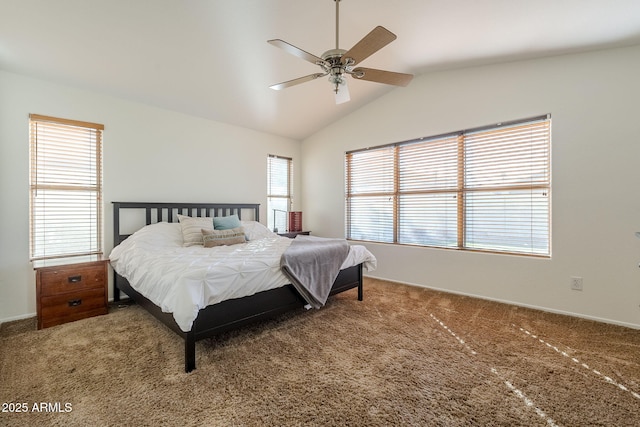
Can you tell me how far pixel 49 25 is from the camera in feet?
7.22

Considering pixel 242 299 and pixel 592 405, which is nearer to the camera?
pixel 592 405

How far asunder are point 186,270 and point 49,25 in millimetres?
2297

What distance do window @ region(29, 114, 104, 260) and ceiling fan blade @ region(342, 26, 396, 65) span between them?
10.1 ft

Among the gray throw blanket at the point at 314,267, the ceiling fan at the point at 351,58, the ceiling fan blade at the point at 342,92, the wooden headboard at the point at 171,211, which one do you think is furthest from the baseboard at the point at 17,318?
the ceiling fan blade at the point at 342,92

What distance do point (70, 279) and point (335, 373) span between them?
2693 millimetres

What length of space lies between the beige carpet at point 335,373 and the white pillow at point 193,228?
91 centimetres

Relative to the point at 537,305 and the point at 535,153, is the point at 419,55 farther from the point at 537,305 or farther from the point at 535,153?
the point at 537,305

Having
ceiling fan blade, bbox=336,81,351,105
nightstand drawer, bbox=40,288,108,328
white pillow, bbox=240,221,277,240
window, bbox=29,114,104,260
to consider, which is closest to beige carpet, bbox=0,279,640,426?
nightstand drawer, bbox=40,288,108,328

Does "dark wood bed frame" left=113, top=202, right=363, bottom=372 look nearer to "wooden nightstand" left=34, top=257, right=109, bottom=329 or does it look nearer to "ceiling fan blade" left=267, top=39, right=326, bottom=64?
"wooden nightstand" left=34, top=257, right=109, bottom=329

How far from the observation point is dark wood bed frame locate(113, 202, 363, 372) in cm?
192

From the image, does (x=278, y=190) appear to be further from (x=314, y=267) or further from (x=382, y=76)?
(x=382, y=76)

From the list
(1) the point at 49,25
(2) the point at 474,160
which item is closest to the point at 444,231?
(2) the point at 474,160

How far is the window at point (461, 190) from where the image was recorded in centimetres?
310

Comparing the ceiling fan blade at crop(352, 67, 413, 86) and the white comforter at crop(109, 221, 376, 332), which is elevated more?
the ceiling fan blade at crop(352, 67, 413, 86)
